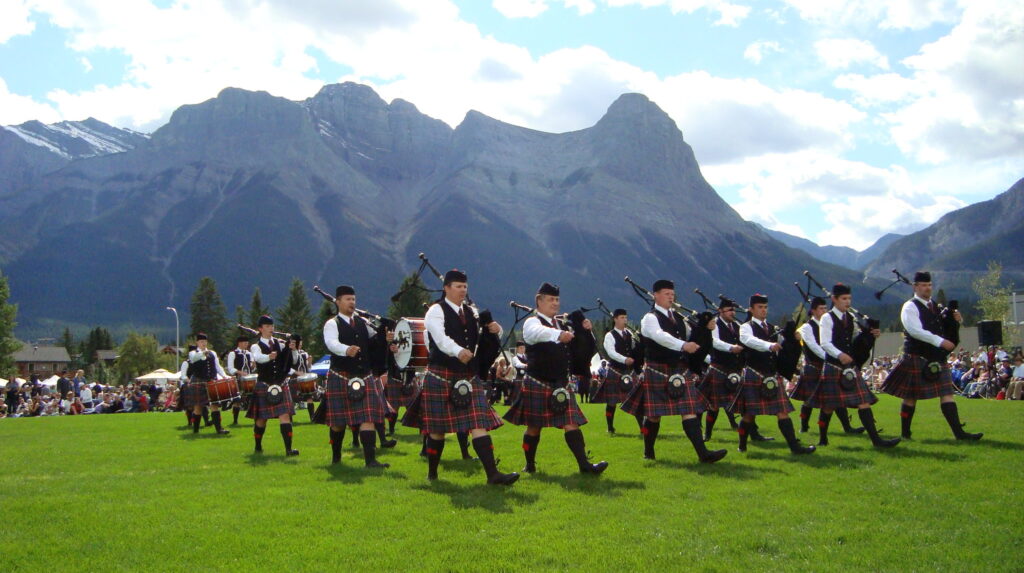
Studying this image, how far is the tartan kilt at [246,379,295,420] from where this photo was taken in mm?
11047

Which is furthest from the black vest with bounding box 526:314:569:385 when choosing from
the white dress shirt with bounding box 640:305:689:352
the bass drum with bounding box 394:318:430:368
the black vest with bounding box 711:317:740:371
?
the bass drum with bounding box 394:318:430:368

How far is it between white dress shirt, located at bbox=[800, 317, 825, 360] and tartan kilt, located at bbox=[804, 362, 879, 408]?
0.60 ft

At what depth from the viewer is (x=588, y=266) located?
185 m

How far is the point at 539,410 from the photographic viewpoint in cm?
817

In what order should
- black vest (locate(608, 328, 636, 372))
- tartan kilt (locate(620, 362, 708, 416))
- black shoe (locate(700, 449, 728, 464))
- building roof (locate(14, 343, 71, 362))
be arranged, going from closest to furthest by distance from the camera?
black shoe (locate(700, 449, 728, 464)) → tartan kilt (locate(620, 362, 708, 416)) → black vest (locate(608, 328, 636, 372)) → building roof (locate(14, 343, 71, 362))

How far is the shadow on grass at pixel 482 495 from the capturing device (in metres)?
6.56

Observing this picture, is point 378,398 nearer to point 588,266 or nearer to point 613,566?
point 613,566

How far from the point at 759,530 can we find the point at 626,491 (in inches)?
68.0

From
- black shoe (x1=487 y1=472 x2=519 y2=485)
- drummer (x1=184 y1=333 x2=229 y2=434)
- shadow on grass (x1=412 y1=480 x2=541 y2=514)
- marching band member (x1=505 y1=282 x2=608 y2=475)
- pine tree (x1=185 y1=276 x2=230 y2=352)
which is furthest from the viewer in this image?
pine tree (x1=185 y1=276 x2=230 y2=352)

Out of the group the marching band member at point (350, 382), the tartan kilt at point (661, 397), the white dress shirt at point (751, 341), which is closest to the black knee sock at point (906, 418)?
the white dress shirt at point (751, 341)

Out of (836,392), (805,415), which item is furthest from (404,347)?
(836,392)

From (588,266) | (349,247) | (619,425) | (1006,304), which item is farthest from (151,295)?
(619,425)

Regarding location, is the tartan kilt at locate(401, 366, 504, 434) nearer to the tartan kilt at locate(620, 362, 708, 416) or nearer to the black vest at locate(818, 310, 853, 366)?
the tartan kilt at locate(620, 362, 708, 416)

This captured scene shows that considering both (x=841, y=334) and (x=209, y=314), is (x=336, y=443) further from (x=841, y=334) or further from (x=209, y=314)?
(x=209, y=314)
